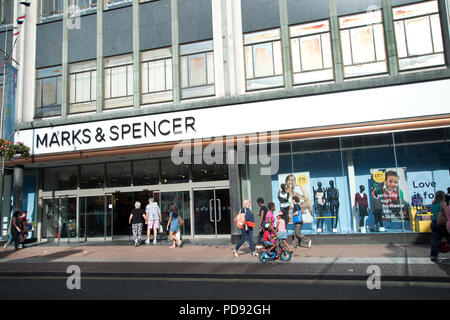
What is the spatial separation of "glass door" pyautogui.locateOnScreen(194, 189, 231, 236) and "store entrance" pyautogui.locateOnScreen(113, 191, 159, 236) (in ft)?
8.72

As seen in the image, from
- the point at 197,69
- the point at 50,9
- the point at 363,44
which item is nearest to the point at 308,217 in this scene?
the point at 363,44

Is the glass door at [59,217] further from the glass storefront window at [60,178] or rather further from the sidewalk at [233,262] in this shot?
the sidewalk at [233,262]

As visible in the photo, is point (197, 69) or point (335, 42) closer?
point (335, 42)

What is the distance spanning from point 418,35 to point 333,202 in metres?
6.74

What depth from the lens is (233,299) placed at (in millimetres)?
5996

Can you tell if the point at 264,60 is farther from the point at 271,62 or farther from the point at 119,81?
the point at 119,81

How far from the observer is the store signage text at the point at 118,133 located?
47.5 feet

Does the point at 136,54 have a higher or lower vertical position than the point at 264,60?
higher

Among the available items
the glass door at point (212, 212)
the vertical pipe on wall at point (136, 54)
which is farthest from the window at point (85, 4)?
the glass door at point (212, 212)

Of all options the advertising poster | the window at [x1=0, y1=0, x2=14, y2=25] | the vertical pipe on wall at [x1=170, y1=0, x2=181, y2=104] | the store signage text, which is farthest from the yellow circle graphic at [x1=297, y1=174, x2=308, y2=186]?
the window at [x1=0, y1=0, x2=14, y2=25]

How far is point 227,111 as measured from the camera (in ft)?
46.0

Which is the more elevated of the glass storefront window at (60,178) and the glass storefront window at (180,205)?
the glass storefront window at (60,178)

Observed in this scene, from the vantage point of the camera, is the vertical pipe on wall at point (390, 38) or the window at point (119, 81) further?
the window at point (119, 81)

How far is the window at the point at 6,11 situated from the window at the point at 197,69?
31.0ft
